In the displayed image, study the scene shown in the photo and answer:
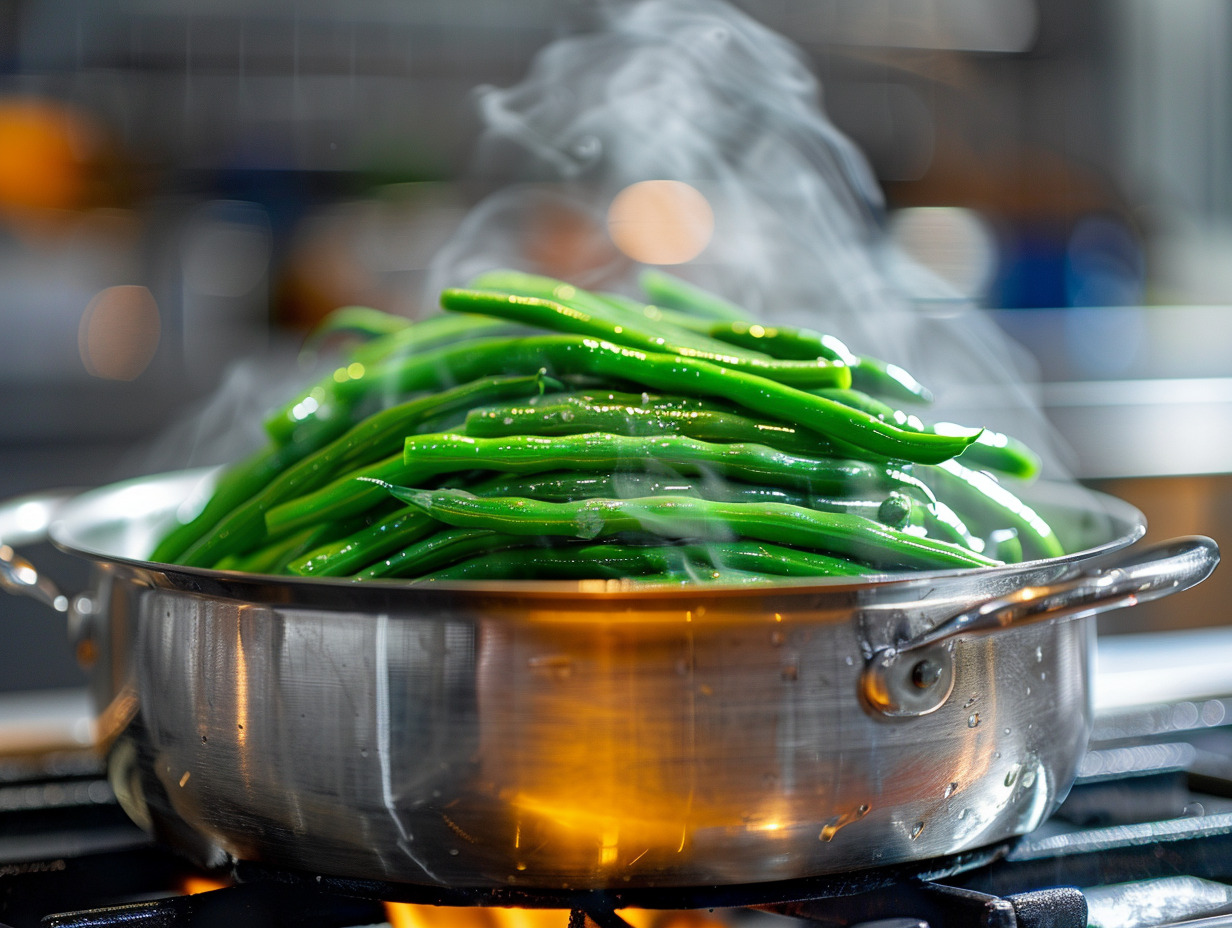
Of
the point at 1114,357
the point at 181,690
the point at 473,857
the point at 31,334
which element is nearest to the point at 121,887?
the point at 181,690

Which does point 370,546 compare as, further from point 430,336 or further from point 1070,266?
point 1070,266

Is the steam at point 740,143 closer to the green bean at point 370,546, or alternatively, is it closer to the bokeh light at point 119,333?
Result: the green bean at point 370,546

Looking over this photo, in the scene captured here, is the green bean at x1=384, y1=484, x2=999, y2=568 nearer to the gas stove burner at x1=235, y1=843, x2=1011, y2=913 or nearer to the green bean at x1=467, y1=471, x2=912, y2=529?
the green bean at x1=467, y1=471, x2=912, y2=529

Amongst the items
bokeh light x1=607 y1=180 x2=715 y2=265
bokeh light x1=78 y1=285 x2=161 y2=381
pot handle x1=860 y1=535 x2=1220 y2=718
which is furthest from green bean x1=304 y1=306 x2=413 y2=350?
bokeh light x1=607 y1=180 x2=715 y2=265

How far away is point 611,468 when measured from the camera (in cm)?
91

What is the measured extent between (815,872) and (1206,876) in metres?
0.35

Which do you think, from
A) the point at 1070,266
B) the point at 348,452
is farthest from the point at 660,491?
the point at 1070,266

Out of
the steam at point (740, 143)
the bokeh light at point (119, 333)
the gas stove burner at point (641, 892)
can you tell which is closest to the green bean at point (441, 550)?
the gas stove burner at point (641, 892)

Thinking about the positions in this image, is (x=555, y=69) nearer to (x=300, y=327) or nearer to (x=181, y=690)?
(x=181, y=690)

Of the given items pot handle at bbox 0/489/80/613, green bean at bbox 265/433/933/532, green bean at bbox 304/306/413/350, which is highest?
green bean at bbox 304/306/413/350

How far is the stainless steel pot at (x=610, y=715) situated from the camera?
715mm

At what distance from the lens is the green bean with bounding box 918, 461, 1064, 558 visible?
3.25 feet

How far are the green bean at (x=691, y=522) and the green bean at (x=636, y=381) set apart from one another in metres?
0.07

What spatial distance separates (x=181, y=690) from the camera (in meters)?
0.83
